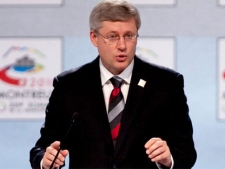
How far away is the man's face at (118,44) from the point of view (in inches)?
73.1

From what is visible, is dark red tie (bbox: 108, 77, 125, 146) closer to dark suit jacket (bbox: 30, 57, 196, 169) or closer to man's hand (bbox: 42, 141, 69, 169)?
dark suit jacket (bbox: 30, 57, 196, 169)

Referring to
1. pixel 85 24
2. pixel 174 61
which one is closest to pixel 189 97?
pixel 174 61

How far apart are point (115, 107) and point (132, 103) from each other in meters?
0.06

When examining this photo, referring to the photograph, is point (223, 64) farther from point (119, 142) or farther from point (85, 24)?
point (119, 142)

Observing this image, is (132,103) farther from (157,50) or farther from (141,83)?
(157,50)

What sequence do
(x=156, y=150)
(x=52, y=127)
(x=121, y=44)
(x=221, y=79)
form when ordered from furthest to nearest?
(x=221, y=79)
(x=52, y=127)
(x=121, y=44)
(x=156, y=150)

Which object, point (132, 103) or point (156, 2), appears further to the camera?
point (156, 2)

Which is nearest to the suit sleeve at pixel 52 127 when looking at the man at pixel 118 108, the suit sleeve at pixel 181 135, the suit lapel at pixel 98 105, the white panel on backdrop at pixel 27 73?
the man at pixel 118 108

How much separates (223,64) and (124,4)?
0.92m

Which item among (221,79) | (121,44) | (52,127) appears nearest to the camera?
(121,44)

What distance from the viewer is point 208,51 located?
2656mm

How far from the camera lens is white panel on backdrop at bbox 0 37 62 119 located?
2693 mm

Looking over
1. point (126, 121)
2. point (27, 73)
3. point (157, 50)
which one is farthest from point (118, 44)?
point (27, 73)

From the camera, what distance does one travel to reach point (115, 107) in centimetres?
193
